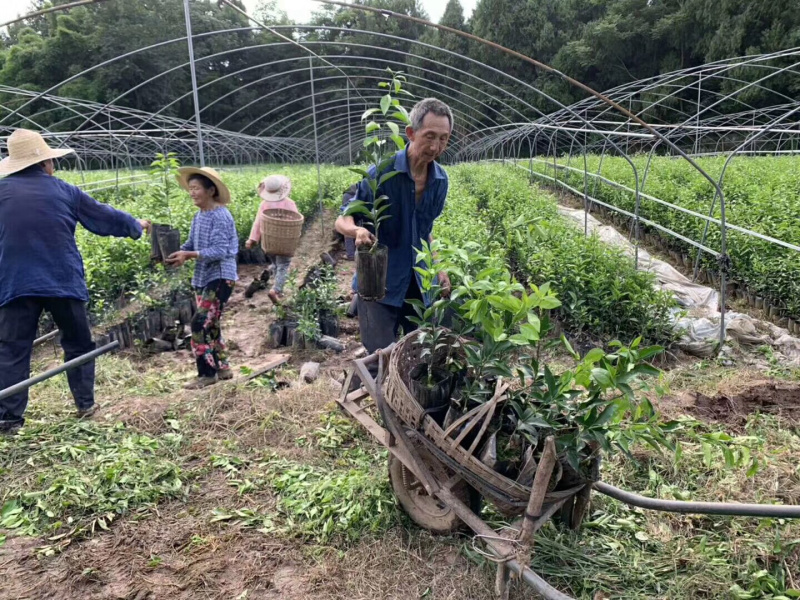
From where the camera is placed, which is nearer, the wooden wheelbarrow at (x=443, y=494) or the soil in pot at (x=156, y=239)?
the wooden wheelbarrow at (x=443, y=494)

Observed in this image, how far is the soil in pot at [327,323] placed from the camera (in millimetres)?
6004

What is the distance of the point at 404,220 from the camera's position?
3.20 meters

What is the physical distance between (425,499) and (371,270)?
118 cm

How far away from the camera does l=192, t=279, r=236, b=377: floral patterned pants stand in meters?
4.45

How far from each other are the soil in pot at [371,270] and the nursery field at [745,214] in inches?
Result: 212

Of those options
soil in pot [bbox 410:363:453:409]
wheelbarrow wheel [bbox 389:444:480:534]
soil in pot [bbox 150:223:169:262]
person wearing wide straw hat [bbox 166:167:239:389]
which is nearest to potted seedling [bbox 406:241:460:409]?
soil in pot [bbox 410:363:453:409]

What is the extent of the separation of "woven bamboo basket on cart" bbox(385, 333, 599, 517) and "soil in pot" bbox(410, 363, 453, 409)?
4 centimetres


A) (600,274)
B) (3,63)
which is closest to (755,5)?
(600,274)

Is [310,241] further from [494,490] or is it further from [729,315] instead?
[494,490]

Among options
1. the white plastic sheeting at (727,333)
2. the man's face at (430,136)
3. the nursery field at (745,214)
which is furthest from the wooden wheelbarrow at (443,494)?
the nursery field at (745,214)

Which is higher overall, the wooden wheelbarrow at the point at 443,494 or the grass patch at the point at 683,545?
the wooden wheelbarrow at the point at 443,494

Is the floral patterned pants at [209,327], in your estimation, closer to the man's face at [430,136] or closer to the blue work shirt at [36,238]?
the blue work shirt at [36,238]

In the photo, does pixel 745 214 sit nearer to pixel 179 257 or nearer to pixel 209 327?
pixel 209 327

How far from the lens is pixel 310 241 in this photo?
11.8 metres
